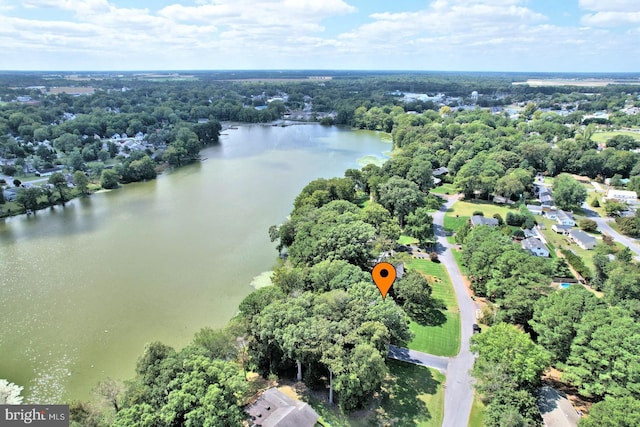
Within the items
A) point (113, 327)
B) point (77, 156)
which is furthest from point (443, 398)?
point (77, 156)

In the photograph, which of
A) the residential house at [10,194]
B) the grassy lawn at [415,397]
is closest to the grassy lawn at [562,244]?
the grassy lawn at [415,397]

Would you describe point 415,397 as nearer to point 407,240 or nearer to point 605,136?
point 407,240

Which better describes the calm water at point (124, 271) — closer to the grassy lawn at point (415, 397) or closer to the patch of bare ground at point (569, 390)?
the grassy lawn at point (415, 397)

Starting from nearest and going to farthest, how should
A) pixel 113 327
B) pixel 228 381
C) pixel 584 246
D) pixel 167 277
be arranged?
pixel 228 381, pixel 113 327, pixel 167 277, pixel 584 246

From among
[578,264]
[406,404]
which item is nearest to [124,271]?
[406,404]

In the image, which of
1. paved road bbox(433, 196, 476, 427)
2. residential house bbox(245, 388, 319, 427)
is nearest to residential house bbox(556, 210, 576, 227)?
paved road bbox(433, 196, 476, 427)

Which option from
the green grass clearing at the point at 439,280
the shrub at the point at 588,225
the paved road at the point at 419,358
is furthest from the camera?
the shrub at the point at 588,225

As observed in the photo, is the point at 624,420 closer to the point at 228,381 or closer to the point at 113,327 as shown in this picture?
the point at 228,381
